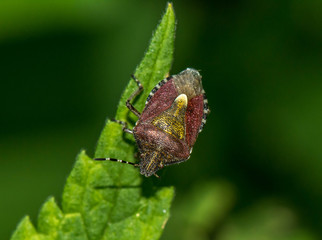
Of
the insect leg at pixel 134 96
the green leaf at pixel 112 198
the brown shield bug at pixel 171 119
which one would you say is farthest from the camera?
the brown shield bug at pixel 171 119

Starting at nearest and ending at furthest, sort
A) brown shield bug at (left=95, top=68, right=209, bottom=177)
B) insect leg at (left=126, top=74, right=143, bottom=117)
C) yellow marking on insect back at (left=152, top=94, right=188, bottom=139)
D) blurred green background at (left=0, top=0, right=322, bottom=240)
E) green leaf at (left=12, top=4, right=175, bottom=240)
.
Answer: green leaf at (left=12, top=4, right=175, bottom=240) → insect leg at (left=126, top=74, right=143, bottom=117) → brown shield bug at (left=95, top=68, right=209, bottom=177) → yellow marking on insect back at (left=152, top=94, right=188, bottom=139) → blurred green background at (left=0, top=0, right=322, bottom=240)

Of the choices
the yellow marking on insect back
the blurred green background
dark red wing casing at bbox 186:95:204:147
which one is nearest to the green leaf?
the yellow marking on insect back

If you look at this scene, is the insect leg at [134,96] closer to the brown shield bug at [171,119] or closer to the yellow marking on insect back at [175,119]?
the brown shield bug at [171,119]

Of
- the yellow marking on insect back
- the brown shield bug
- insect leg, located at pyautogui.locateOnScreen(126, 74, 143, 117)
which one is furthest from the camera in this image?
the yellow marking on insect back

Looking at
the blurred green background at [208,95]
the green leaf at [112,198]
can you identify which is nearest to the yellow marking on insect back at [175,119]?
the green leaf at [112,198]

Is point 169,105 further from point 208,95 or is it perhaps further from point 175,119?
point 208,95

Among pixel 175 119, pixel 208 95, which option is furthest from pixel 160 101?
pixel 208 95

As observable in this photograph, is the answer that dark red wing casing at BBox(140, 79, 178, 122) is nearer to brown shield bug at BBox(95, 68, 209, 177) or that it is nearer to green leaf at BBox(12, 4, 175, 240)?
brown shield bug at BBox(95, 68, 209, 177)
